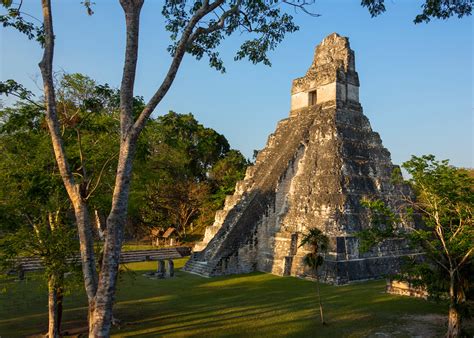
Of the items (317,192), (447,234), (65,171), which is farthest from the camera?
(317,192)

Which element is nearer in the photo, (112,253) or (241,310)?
(112,253)

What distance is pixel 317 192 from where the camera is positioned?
18.4m

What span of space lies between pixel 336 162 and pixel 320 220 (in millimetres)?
2930

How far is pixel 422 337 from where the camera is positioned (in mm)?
9570

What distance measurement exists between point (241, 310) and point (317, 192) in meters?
7.79

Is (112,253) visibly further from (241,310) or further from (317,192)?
(317,192)

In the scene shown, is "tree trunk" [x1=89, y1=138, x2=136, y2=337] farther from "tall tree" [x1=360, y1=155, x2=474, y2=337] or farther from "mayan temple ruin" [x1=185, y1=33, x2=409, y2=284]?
"mayan temple ruin" [x1=185, y1=33, x2=409, y2=284]

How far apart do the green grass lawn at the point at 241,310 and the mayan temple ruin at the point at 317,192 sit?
1549mm

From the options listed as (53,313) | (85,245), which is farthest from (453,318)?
(53,313)

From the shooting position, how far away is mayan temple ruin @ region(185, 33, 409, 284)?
56.5 feet

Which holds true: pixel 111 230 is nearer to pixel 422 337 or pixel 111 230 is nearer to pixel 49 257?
pixel 49 257

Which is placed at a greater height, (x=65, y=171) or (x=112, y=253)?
(x=65, y=171)

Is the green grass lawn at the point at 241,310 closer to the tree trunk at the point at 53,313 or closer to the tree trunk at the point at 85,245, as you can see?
the tree trunk at the point at 53,313

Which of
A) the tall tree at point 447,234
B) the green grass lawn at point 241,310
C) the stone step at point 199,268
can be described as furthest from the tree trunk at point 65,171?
the stone step at point 199,268
